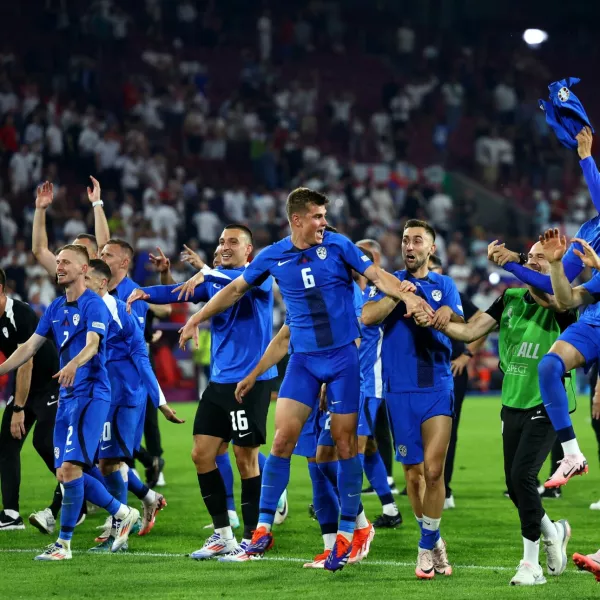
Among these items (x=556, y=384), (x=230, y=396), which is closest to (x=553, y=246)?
(x=556, y=384)

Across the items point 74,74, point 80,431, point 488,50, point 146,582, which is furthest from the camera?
point 488,50

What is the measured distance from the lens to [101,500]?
343 inches

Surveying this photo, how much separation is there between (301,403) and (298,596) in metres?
1.36

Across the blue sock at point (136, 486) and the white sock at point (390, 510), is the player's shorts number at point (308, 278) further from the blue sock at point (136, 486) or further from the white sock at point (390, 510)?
the white sock at point (390, 510)

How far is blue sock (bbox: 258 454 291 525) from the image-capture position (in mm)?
7832

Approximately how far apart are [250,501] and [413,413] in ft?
5.33

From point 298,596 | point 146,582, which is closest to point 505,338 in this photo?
point 298,596

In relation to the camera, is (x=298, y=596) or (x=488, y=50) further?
(x=488, y=50)

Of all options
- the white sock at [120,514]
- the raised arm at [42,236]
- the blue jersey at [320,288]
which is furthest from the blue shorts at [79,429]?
the raised arm at [42,236]

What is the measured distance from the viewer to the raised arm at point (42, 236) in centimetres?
1045

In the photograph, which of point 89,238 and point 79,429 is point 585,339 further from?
point 89,238

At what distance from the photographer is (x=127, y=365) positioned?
9.66 m

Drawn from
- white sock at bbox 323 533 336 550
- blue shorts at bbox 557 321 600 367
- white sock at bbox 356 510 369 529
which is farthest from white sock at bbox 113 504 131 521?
blue shorts at bbox 557 321 600 367

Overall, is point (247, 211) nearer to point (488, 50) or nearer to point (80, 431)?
point (488, 50)
